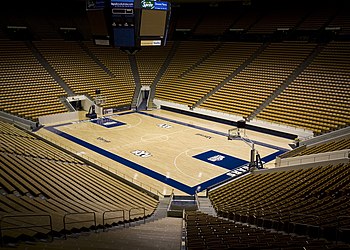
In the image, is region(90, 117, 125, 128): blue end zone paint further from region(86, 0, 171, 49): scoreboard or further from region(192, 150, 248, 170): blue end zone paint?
region(86, 0, 171, 49): scoreboard

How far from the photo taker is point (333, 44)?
1977 cm

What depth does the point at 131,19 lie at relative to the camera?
743 centimetres

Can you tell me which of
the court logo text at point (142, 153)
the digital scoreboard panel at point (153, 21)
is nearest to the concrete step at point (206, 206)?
the court logo text at point (142, 153)

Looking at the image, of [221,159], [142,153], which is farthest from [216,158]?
[142,153]

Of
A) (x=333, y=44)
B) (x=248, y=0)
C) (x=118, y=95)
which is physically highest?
(x=248, y=0)

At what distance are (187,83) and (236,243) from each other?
1862 cm

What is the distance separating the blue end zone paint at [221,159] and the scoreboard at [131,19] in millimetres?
6140

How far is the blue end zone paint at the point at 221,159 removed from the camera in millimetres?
12484

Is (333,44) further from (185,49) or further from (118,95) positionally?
(118,95)

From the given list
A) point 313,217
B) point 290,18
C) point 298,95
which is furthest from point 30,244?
point 290,18

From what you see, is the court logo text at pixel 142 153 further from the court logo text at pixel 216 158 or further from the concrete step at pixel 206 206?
the concrete step at pixel 206 206

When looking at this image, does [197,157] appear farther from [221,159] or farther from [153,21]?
[153,21]

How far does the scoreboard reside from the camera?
24.1 ft

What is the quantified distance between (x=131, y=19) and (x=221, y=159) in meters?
7.21
